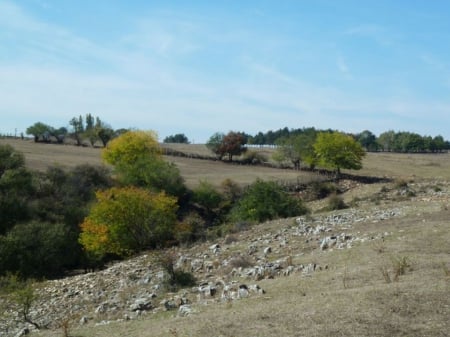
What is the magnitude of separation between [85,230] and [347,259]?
28.0 metres

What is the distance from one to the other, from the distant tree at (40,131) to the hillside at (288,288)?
104006 millimetres

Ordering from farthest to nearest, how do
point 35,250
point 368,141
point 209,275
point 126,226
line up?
point 368,141 → point 126,226 → point 35,250 → point 209,275

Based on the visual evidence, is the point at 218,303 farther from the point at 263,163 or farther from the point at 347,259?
the point at 263,163

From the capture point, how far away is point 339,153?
87.6 meters

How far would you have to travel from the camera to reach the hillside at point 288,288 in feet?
33.7

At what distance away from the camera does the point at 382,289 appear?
11680 mm

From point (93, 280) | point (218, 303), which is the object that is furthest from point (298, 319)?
point (93, 280)

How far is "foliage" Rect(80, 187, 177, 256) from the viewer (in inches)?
1531

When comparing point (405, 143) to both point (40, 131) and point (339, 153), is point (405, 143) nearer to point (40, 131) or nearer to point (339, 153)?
point (339, 153)

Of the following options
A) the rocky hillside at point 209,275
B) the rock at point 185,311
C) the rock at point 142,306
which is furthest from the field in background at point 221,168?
the rock at point 185,311

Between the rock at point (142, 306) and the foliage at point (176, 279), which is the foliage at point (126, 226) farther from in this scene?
the rock at point (142, 306)

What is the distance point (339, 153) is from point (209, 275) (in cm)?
7073

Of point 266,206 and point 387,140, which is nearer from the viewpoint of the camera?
point 266,206

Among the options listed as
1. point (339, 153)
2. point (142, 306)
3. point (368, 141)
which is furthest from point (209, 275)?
point (368, 141)
